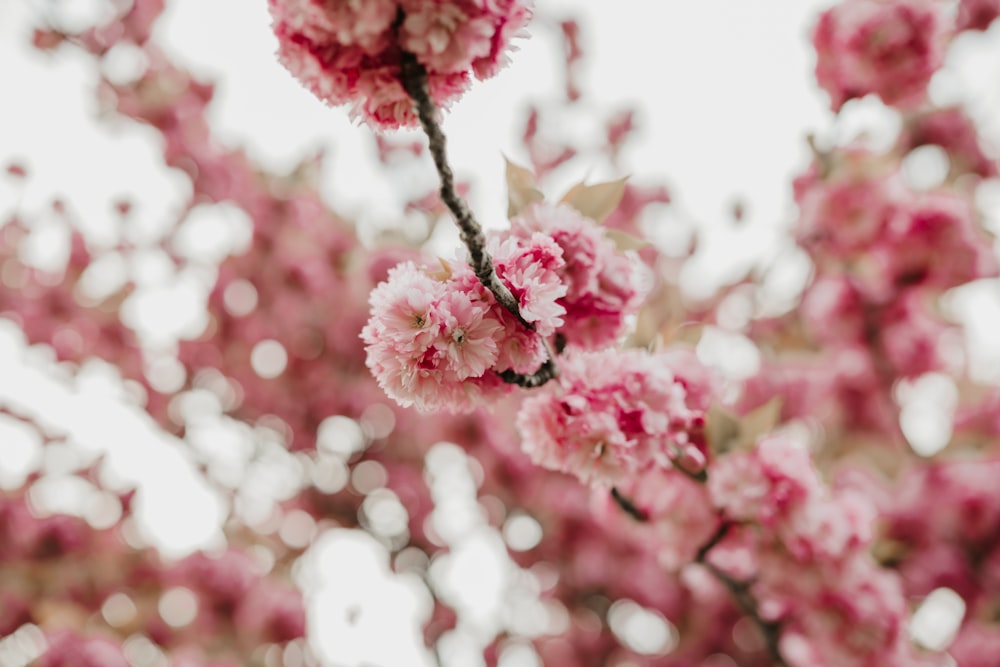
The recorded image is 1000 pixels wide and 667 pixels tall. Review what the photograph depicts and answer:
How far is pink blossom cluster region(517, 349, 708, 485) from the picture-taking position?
1.10m

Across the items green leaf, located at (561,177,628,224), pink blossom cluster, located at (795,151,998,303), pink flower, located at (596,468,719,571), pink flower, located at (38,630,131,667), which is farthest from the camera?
pink flower, located at (38,630,131,667)

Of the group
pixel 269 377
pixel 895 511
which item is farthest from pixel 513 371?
pixel 269 377

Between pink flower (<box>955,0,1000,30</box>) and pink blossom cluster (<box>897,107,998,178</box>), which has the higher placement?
pink flower (<box>955,0,1000,30</box>)

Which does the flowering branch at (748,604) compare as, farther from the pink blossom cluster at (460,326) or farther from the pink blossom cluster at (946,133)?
the pink blossom cluster at (946,133)

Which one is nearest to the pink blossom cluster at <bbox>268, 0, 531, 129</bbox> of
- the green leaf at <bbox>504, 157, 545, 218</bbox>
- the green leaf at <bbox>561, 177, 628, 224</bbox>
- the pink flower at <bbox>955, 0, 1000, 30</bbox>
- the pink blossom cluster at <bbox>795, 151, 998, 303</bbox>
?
the green leaf at <bbox>504, 157, 545, 218</bbox>

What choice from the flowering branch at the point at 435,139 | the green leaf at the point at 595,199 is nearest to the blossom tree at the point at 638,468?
the green leaf at the point at 595,199

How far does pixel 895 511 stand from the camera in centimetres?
269

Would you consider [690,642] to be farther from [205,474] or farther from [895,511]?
[205,474]

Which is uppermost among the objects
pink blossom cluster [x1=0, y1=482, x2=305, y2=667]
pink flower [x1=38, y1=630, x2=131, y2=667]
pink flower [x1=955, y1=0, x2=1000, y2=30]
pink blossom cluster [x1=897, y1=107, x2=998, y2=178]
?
pink flower [x1=955, y1=0, x2=1000, y2=30]

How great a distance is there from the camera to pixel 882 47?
204 centimetres

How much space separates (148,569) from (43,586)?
0.42 m

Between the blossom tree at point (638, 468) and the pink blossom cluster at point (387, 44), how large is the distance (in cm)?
46

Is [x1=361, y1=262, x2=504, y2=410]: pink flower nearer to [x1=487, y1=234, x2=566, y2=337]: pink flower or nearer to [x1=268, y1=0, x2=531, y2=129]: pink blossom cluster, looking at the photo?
[x1=487, y1=234, x2=566, y2=337]: pink flower

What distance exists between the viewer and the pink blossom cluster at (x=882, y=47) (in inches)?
79.5
